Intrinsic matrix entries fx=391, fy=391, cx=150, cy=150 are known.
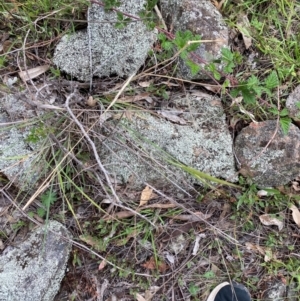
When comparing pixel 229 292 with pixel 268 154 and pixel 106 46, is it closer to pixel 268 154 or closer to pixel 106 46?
pixel 268 154

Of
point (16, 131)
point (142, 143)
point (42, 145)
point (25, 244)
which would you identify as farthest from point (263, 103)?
point (25, 244)

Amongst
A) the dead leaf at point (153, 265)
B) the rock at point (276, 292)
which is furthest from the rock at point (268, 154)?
the dead leaf at point (153, 265)

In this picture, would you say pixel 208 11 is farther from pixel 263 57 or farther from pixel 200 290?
pixel 200 290

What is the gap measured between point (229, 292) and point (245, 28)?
147 centimetres

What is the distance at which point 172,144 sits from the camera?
6.77 feet

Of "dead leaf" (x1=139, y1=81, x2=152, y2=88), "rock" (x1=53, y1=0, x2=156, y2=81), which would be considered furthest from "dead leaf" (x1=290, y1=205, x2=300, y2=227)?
"rock" (x1=53, y1=0, x2=156, y2=81)

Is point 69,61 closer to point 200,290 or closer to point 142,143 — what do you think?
point 142,143

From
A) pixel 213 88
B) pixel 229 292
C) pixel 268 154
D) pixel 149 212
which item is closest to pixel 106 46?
pixel 213 88

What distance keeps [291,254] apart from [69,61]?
1.59 metres

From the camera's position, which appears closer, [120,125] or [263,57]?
[120,125]

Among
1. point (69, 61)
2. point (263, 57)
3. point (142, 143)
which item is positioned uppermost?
point (69, 61)

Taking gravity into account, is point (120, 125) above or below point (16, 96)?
below

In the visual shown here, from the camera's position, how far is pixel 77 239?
208 centimetres

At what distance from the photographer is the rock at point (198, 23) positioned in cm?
207
